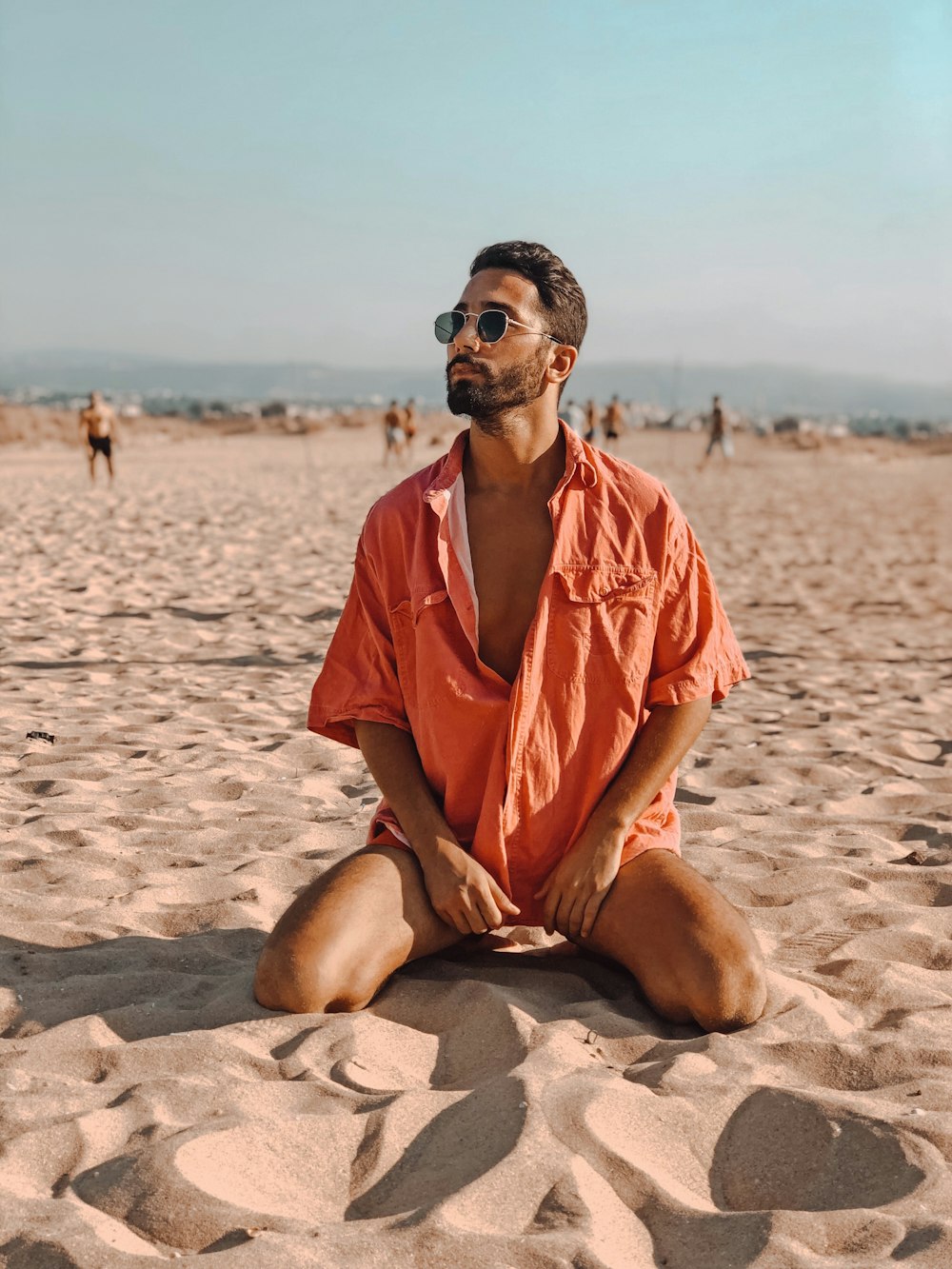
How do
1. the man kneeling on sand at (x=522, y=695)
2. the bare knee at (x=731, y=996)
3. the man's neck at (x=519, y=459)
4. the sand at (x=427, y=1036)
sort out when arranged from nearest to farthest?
the sand at (x=427, y=1036), the bare knee at (x=731, y=996), the man kneeling on sand at (x=522, y=695), the man's neck at (x=519, y=459)

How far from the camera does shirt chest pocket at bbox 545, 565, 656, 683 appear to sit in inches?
121

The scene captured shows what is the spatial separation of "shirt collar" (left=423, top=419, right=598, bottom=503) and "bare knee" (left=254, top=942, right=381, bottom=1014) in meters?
1.12

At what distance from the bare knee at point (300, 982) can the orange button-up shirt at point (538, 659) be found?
1.40 ft

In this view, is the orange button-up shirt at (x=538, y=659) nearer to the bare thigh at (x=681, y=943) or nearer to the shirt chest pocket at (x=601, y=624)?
the shirt chest pocket at (x=601, y=624)

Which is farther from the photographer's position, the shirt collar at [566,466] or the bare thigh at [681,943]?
the shirt collar at [566,466]

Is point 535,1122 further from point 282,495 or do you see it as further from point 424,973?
point 282,495

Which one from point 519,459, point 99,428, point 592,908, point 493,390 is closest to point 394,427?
point 99,428

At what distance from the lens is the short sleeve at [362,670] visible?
3.22 m

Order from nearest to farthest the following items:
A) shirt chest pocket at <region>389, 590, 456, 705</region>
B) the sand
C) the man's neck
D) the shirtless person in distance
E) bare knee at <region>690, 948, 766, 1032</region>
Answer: the sand, bare knee at <region>690, 948, 766, 1032</region>, shirt chest pocket at <region>389, 590, 456, 705</region>, the man's neck, the shirtless person in distance

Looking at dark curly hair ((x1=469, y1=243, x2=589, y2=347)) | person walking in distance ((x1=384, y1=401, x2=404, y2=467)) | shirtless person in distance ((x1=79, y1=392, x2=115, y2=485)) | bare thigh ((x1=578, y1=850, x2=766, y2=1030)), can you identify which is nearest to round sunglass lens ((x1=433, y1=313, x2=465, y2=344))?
dark curly hair ((x1=469, y1=243, x2=589, y2=347))

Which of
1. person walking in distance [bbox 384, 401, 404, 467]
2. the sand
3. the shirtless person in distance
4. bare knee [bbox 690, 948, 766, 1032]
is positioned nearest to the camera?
the sand

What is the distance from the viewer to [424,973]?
126 inches

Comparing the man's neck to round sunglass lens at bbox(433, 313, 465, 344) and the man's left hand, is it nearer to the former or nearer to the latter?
round sunglass lens at bbox(433, 313, 465, 344)

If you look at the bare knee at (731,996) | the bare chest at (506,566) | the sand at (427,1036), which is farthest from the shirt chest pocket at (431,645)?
the bare knee at (731,996)
